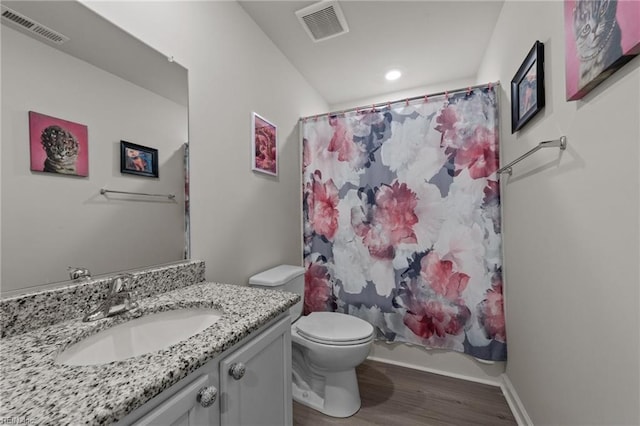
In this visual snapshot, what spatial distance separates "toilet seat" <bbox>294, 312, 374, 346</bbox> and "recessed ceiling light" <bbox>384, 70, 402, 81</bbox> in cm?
213

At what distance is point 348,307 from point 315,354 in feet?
2.09

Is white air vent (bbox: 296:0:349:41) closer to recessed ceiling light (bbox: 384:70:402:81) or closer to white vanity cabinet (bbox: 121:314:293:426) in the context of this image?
Answer: recessed ceiling light (bbox: 384:70:402:81)

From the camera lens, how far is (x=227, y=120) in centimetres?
147

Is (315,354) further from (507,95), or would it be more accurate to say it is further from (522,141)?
(507,95)

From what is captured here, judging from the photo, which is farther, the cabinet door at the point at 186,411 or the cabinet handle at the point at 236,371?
the cabinet handle at the point at 236,371

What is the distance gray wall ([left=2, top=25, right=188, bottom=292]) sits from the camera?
2.38 feet

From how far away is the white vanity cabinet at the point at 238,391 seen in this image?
0.56 meters

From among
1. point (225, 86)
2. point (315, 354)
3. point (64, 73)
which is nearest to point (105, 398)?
point (64, 73)

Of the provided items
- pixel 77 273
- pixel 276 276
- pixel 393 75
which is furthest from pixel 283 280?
pixel 393 75

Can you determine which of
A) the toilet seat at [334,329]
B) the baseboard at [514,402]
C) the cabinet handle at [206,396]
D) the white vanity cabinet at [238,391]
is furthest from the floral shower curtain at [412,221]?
the cabinet handle at [206,396]

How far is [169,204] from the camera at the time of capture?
1.15 meters

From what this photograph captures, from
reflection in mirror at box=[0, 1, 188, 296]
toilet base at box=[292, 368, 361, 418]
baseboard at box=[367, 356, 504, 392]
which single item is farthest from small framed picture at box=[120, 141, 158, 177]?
baseboard at box=[367, 356, 504, 392]

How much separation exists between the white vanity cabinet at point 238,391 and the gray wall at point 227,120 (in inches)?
24.2

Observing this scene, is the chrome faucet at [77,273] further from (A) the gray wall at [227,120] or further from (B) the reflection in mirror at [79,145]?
(A) the gray wall at [227,120]
